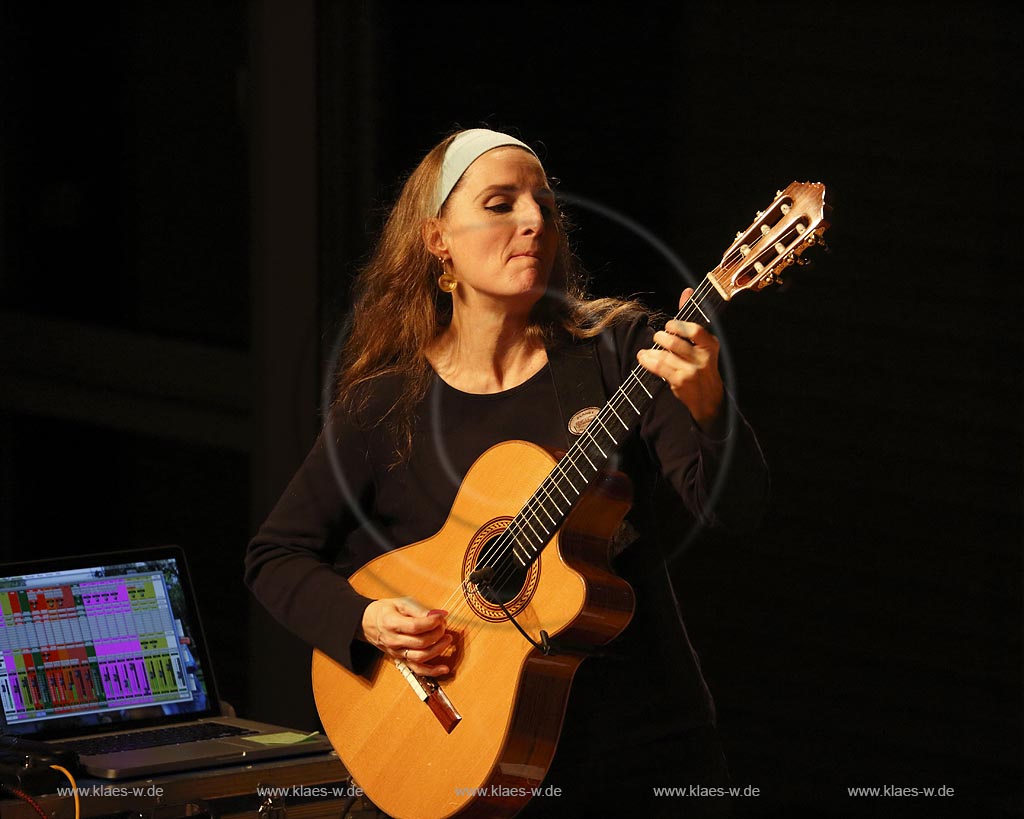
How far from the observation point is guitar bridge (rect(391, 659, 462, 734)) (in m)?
2.29

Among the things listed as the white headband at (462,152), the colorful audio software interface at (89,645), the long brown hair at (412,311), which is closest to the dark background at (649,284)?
the long brown hair at (412,311)

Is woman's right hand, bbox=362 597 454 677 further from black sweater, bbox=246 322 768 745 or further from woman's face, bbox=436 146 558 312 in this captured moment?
woman's face, bbox=436 146 558 312

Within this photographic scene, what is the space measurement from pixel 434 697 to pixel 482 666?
0.38 feet

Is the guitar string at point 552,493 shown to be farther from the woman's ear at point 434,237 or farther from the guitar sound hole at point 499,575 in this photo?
the woman's ear at point 434,237

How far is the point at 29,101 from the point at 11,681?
8.46 feet

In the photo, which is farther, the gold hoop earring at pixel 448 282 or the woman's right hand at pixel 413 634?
the gold hoop earring at pixel 448 282

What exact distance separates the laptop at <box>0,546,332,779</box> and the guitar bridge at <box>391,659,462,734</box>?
0.39 m

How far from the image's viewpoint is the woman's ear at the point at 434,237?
8.19 ft

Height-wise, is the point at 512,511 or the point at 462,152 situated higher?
the point at 462,152

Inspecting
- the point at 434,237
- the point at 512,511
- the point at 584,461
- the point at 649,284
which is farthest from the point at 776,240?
the point at 649,284

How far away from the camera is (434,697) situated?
2.33 m

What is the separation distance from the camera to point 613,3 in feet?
11.5

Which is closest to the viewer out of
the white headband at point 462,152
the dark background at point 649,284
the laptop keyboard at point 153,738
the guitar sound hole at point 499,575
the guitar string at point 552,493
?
the guitar string at point 552,493

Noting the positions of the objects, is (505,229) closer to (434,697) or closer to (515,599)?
(515,599)
